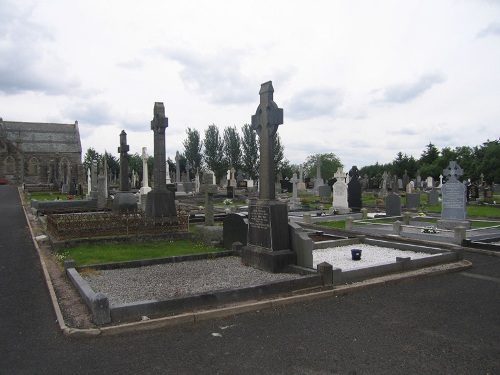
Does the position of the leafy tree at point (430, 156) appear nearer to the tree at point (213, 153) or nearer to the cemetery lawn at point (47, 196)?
the tree at point (213, 153)

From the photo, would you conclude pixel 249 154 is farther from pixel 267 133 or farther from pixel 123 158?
pixel 267 133

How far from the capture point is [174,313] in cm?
627

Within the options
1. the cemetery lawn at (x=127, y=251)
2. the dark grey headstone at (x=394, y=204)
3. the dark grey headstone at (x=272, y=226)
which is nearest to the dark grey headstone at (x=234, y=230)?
the cemetery lawn at (x=127, y=251)

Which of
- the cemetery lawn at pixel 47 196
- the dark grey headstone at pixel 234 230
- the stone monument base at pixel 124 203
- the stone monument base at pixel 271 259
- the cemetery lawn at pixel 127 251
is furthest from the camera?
the cemetery lawn at pixel 47 196

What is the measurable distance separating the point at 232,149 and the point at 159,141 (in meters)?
55.6

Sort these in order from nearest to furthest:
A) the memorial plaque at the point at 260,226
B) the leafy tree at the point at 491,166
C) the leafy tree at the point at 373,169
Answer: the memorial plaque at the point at 260,226 < the leafy tree at the point at 491,166 < the leafy tree at the point at 373,169

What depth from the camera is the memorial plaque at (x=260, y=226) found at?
9.31 meters

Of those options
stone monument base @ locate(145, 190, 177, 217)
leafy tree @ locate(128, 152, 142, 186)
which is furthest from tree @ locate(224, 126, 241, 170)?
stone monument base @ locate(145, 190, 177, 217)

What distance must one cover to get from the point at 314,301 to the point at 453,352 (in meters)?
2.54

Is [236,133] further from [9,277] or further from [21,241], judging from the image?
[9,277]

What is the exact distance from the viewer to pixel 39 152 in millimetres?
74688

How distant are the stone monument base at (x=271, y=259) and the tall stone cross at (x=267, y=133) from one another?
1322 millimetres

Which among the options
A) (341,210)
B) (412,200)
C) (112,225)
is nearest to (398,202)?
(341,210)

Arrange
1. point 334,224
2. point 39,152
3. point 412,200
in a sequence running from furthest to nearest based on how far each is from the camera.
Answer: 1. point 39,152
2. point 412,200
3. point 334,224
